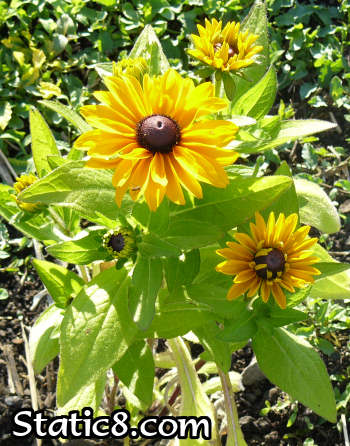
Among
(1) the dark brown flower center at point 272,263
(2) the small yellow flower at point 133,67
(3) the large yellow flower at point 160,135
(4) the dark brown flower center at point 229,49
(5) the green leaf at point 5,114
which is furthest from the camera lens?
(5) the green leaf at point 5,114

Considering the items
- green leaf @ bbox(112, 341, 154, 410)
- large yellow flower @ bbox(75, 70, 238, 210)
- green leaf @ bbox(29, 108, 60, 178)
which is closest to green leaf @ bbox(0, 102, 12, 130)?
green leaf @ bbox(29, 108, 60, 178)

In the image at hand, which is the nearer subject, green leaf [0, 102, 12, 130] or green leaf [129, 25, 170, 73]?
green leaf [129, 25, 170, 73]

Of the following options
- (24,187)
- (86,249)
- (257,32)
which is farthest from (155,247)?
(257,32)

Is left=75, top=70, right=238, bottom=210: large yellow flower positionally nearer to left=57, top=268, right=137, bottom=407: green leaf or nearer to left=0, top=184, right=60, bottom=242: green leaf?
left=57, top=268, right=137, bottom=407: green leaf

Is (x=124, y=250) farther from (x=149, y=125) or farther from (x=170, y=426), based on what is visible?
(x=170, y=426)

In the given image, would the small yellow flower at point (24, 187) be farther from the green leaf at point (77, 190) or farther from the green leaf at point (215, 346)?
the green leaf at point (215, 346)

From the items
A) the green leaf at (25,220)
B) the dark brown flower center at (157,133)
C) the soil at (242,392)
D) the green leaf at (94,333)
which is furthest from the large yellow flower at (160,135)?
the soil at (242,392)
